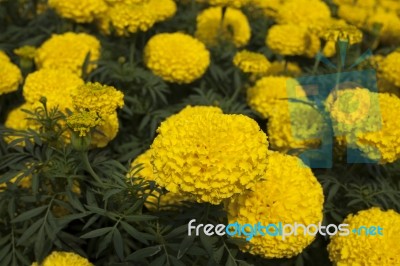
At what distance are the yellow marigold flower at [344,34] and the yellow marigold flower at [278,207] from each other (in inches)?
34.2

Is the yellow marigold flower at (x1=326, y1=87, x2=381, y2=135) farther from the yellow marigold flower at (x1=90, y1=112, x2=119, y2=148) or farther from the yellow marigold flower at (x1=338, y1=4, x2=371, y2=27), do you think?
the yellow marigold flower at (x1=338, y1=4, x2=371, y2=27)

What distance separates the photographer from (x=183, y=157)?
1.41 meters

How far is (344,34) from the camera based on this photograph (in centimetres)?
231

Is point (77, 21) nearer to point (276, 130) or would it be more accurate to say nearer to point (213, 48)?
point (213, 48)

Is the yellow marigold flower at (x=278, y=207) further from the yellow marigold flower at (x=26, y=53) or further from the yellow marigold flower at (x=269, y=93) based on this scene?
the yellow marigold flower at (x=26, y=53)

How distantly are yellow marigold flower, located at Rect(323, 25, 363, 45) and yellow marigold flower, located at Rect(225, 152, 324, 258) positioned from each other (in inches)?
34.2

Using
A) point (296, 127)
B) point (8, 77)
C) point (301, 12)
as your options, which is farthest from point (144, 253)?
point (301, 12)

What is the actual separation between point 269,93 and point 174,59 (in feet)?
1.88

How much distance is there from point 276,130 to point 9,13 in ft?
7.27

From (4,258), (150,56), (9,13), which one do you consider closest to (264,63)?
(150,56)

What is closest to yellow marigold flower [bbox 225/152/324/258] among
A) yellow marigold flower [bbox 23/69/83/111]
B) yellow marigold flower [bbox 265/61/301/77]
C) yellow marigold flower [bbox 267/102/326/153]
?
yellow marigold flower [bbox 267/102/326/153]

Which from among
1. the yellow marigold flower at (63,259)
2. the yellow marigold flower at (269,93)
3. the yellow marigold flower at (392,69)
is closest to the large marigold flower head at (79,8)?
the yellow marigold flower at (269,93)

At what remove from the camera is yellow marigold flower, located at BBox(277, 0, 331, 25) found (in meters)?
3.36

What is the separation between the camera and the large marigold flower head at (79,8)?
2.81m
